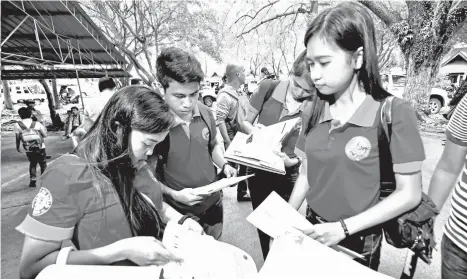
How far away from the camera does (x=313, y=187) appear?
4.35 feet

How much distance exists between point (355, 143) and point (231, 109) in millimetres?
3066

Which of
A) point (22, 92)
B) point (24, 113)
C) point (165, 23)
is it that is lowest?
point (22, 92)

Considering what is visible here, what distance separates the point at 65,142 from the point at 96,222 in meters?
10.0

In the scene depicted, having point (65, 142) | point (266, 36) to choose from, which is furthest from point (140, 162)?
point (266, 36)

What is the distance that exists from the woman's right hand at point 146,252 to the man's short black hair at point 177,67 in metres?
1.00

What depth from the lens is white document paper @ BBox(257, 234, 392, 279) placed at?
90cm

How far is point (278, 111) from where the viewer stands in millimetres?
2375

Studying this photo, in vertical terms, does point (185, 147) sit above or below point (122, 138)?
below

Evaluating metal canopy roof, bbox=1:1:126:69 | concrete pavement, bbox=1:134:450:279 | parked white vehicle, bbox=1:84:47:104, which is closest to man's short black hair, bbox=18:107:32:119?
metal canopy roof, bbox=1:1:126:69

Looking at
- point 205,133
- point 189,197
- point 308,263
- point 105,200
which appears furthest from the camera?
point 205,133

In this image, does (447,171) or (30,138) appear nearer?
(447,171)

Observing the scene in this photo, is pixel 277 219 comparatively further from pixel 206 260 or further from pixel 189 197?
pixel 189 197

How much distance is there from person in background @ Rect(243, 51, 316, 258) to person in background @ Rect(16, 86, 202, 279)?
3.86 feet

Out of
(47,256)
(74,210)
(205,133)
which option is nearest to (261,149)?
(205,133)
